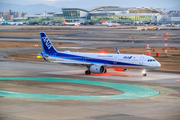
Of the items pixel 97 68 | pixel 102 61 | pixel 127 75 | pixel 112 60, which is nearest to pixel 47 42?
pixel 102 61

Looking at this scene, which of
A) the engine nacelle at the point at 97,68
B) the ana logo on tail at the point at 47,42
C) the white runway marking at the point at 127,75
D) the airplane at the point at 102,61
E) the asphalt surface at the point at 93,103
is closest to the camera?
the asphalt surface at the point at 93,103

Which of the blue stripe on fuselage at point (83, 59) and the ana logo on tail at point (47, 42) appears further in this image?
the ana logo on tail at point (47, 42)

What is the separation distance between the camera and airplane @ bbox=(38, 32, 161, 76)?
5231cm

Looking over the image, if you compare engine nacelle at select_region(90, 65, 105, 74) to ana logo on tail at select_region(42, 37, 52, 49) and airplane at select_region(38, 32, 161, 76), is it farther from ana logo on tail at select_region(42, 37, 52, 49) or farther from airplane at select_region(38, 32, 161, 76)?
ana logo on tail at select_region(42, 37, 52, 49)

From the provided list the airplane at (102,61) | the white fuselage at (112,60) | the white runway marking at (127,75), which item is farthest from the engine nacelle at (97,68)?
the white fuselage at (112,60)

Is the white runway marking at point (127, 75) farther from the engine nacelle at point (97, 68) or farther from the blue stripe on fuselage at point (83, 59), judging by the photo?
the blue stripe on fuselage at point (83, 59)

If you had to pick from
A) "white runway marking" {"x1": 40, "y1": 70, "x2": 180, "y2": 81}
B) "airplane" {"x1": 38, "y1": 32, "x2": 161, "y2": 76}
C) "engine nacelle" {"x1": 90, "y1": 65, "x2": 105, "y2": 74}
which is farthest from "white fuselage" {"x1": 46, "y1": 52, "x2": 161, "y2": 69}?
"white runway marking" {"x1": 40, "y1": 70, "x2": 180, "y2": 81}

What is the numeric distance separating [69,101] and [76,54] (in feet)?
77.0

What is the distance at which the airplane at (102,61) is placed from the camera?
172 feet

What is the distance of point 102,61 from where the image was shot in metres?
54.9

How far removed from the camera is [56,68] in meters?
63.4

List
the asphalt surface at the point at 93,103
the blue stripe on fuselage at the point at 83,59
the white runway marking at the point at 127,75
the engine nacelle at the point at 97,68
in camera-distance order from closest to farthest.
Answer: the asphalt surface at the point at 93,103 → the white runway marking at the point at 127,75 → the engine nacelle at the point at 97,68 → the blue stripe on fuselage at the point at 83,59

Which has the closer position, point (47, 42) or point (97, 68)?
point (97, 68)

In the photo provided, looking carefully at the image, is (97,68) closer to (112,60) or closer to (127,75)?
(112,60)
